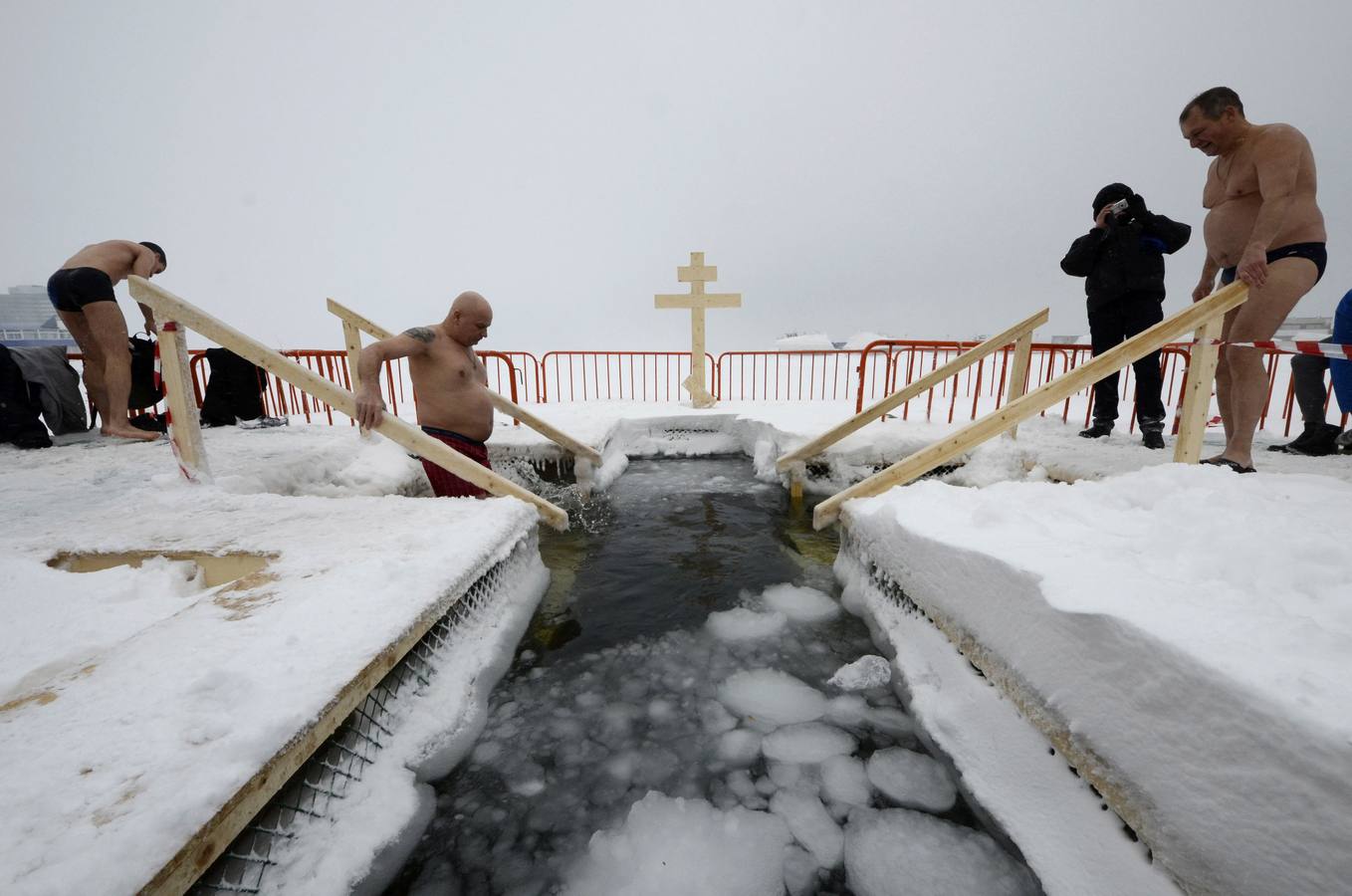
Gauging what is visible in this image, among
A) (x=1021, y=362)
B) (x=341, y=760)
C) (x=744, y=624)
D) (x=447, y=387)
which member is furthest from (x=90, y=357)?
(x=1021, y=362)

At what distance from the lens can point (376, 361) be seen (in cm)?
295

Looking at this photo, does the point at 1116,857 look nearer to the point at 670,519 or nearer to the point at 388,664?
the point at 388,664

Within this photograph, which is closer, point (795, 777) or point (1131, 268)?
point (795, 777)

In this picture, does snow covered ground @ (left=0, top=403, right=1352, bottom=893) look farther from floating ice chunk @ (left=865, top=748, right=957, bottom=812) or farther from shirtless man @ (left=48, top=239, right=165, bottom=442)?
shirtless man @ (left=48, top=239, right=165, bottom=442)

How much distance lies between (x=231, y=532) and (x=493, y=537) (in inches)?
44.7

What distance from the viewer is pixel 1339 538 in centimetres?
146

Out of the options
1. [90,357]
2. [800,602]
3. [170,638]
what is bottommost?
[800,602]

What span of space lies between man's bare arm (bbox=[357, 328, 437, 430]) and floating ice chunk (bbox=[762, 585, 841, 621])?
7.52ft

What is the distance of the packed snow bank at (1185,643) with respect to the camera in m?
0.87

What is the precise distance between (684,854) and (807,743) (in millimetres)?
596

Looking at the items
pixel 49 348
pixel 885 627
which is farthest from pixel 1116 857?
pixel 49 348

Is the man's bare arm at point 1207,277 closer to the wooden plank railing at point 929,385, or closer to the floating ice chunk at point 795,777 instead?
the wooden plank railing at point 929,385

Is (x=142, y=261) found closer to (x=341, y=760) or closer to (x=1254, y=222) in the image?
(x=341, y=760)

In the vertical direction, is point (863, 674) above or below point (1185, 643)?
below
